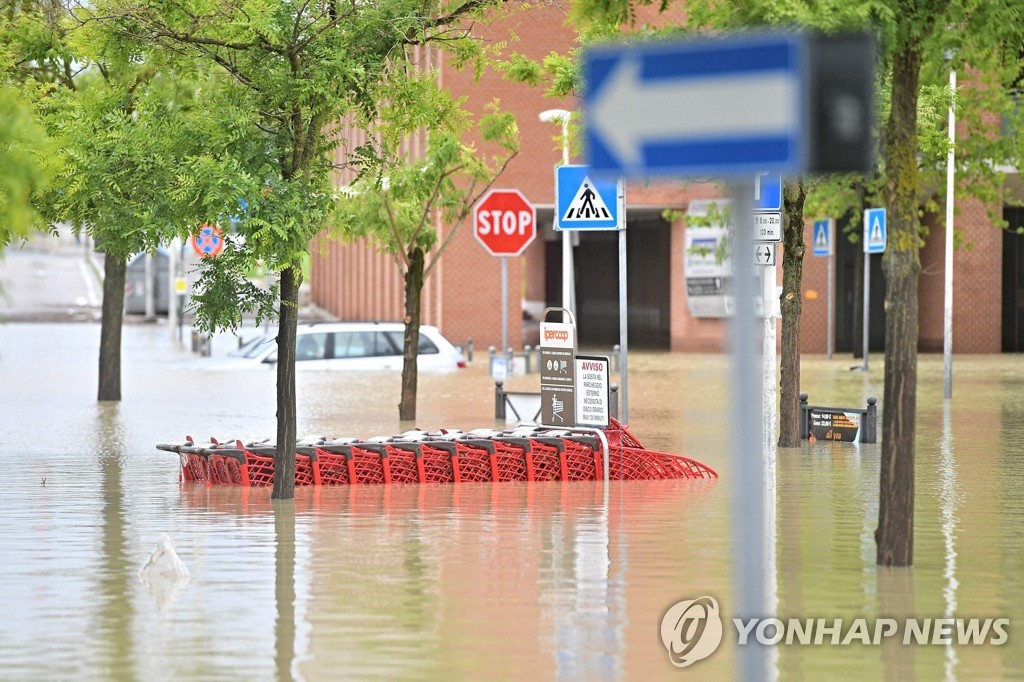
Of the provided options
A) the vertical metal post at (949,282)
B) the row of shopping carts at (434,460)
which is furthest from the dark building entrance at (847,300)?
the row of shopping carts at (434,460)

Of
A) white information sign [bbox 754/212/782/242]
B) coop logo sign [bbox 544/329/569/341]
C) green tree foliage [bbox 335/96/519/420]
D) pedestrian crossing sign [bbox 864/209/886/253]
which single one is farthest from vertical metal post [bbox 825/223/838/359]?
white information sign [bbox 754/212/782/242]

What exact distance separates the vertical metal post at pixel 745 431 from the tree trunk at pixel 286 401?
928 centimetres

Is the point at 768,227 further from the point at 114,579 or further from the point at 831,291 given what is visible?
the point at 831,291

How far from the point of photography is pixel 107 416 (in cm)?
2339

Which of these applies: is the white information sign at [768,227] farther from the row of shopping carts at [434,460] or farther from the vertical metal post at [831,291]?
the vertical metal post at [831,291]

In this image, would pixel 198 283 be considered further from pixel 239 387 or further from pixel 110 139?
pixel 239 387

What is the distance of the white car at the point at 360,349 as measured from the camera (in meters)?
35.0

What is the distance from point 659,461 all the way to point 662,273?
42545mm

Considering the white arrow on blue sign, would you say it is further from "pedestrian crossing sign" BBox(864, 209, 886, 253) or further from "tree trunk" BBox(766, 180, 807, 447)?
"pedestrian crossing sign" BBox(864, 209, 886, 253)

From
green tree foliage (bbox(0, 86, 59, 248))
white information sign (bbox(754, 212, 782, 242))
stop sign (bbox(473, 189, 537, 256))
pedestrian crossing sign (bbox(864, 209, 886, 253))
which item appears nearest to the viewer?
green tree foliage (bbox(0, 86, 59, 248))

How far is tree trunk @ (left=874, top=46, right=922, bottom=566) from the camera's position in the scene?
9609 mm

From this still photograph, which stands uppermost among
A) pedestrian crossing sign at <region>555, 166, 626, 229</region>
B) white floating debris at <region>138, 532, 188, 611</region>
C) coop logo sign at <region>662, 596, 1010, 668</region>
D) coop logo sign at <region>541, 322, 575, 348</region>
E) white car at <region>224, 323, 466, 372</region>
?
pedestrian crossing sign at <region>555, 166, 626, 229</region>

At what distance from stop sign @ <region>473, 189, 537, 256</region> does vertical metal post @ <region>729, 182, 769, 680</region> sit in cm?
2411

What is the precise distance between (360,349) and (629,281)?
2518cm
